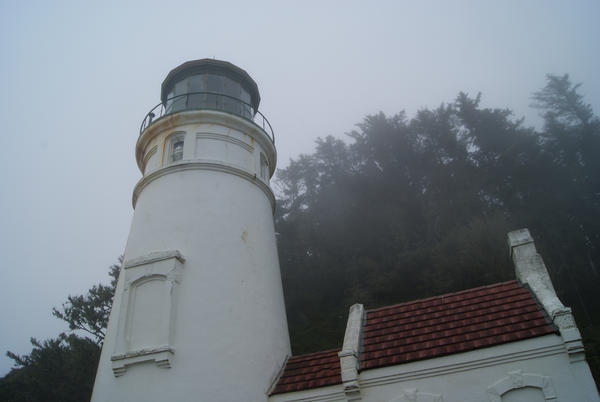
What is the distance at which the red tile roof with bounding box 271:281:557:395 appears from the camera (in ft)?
29.4

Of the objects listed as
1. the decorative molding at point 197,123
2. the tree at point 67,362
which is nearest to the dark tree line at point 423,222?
the tree at point 67,362

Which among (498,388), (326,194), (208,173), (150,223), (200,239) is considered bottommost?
(498,388)

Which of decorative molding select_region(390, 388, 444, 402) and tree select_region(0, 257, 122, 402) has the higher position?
tree select_region(0, 257, 122, 402)

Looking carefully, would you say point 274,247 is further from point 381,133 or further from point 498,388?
point 381,133

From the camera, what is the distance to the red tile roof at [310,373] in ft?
32.0

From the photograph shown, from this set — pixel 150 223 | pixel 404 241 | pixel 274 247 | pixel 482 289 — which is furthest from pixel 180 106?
pixel 404 241

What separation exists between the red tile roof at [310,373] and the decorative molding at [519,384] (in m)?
3.00

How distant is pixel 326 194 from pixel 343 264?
7069 millimetres

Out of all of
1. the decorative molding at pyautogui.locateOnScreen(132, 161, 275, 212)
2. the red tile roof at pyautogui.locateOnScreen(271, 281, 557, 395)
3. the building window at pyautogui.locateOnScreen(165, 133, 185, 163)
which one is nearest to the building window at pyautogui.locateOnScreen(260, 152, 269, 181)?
the decorative molding at pyautogui.locateOnScreen(132, 161, 275, 212)

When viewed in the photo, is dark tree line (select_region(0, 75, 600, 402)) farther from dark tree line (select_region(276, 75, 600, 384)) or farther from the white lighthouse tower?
the white lighthouse tower

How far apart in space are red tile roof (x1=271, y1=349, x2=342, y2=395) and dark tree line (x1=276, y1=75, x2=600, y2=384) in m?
13.4

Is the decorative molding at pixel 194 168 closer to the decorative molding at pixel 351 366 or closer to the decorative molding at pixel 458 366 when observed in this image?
the decorative molding at pixel 351 366

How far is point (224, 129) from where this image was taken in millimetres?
13367

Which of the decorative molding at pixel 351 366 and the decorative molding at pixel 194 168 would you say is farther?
the decorative molding at pixel 194 168
